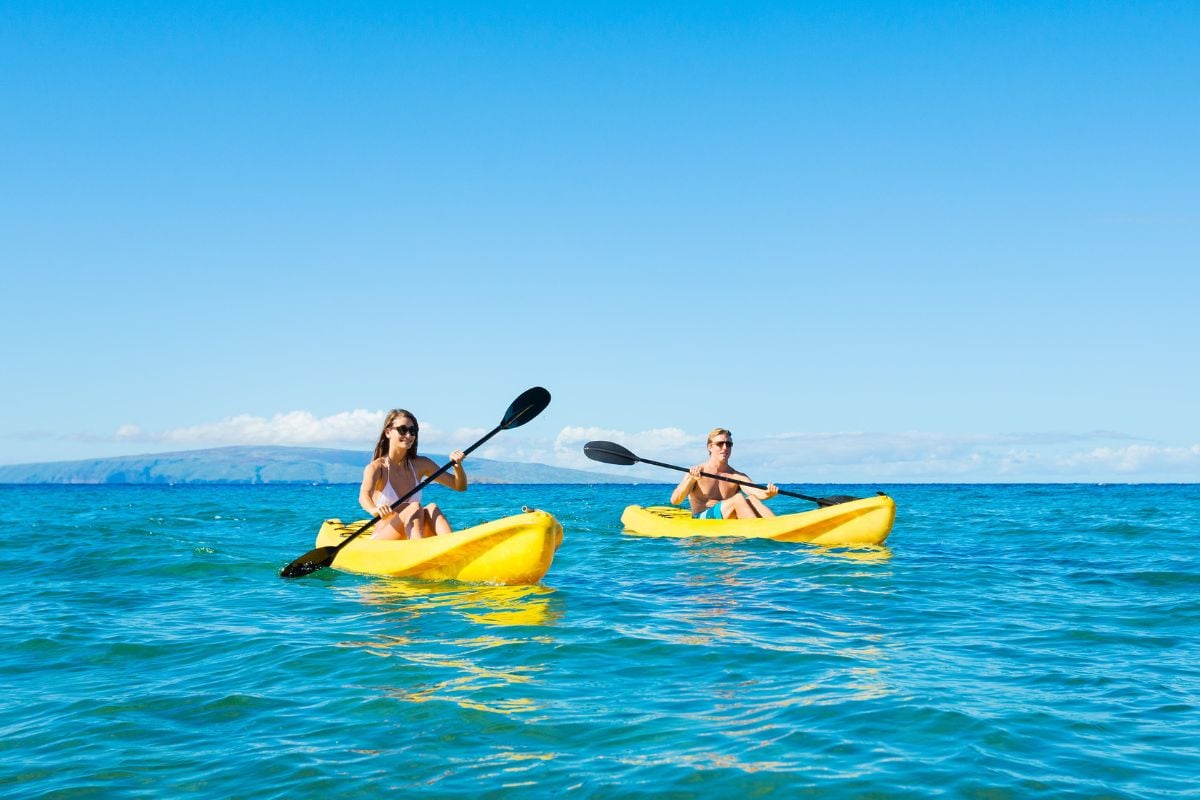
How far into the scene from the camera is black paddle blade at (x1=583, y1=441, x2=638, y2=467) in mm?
13570

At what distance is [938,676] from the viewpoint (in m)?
5.41

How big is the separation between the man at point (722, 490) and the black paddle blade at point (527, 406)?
9.09 feet

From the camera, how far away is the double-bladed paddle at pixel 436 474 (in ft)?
31.8

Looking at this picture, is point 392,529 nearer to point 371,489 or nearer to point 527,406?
point 371,489

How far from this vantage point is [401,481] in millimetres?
9898

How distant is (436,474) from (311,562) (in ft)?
5.15

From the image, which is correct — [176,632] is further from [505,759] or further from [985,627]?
[985,627]

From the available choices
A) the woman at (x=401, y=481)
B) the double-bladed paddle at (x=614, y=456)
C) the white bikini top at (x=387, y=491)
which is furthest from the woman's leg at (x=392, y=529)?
the double-bladed paddle at (x=614, y=456)

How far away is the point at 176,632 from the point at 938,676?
5212 millimetres

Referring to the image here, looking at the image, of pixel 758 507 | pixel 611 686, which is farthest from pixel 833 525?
pixel 611 686

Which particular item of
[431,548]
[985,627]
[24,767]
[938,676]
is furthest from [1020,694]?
[431,548]

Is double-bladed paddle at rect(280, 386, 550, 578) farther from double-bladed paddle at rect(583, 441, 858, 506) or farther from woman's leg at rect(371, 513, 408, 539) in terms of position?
double-bladed paddle at rect(583, 441, 858, 506)

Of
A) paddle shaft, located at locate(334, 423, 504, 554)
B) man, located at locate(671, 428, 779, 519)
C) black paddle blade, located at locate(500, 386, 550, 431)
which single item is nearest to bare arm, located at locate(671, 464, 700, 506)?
man, located at locate(671, 428, 779, 519)

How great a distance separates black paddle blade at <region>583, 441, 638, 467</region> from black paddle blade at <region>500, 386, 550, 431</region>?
2.68 m
